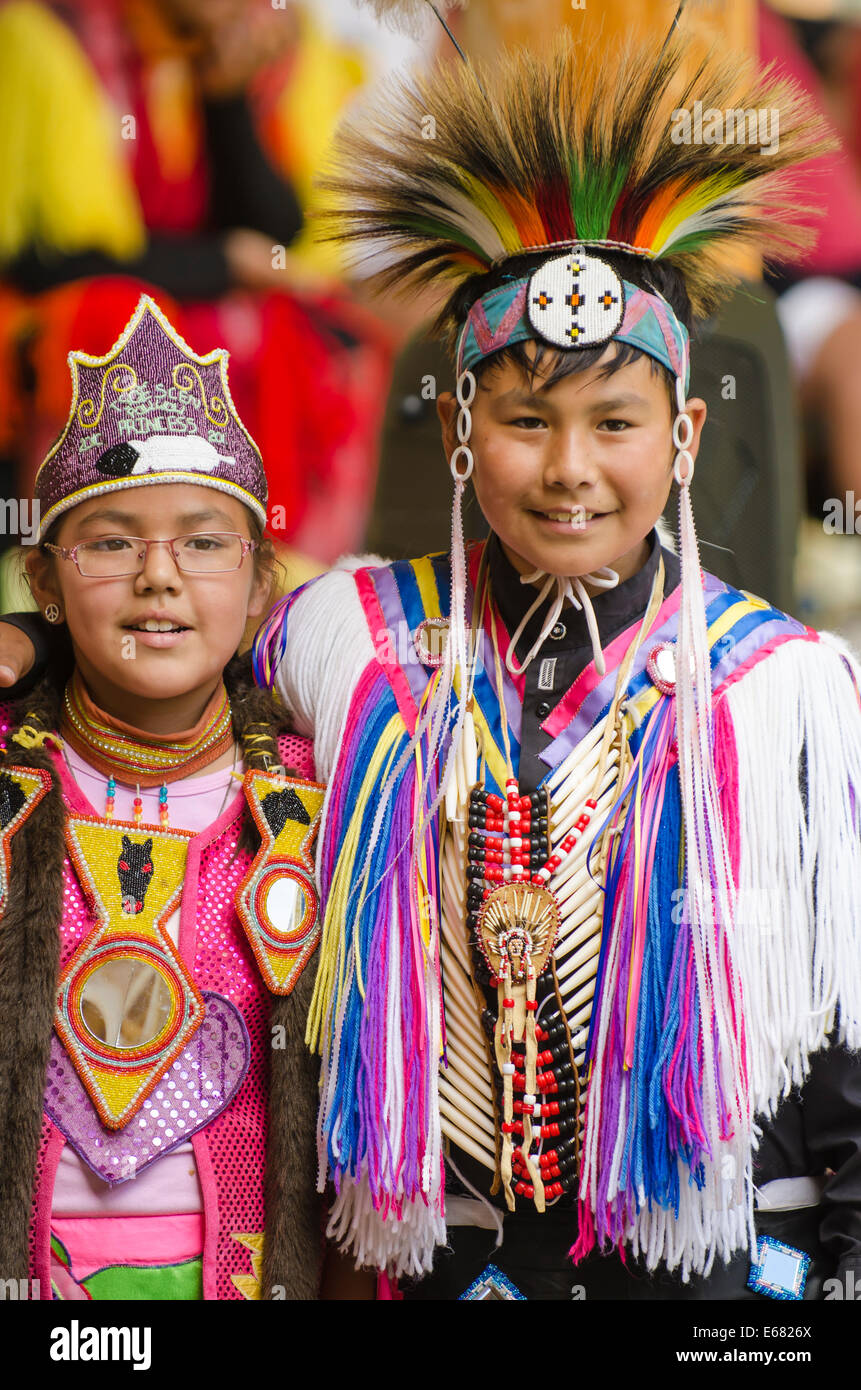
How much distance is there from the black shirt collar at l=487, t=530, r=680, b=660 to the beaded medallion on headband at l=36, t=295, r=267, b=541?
1.22 ft

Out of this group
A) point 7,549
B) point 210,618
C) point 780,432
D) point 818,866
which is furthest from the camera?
point 7,549

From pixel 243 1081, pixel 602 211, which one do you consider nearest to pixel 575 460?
pixel 602 211

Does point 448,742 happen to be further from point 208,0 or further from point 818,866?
point 208,0

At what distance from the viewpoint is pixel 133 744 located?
2.00 metres

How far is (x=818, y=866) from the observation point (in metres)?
1.85

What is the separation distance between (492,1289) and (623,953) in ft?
1.63

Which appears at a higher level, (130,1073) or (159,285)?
(159,285)

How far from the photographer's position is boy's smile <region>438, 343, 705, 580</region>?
1.83 meters

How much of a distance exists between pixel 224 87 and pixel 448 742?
1.43 meters

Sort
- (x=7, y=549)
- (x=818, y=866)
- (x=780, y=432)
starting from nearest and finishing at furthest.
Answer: (x=818, y=866), (x=780, y=432), (x=7, y=549)

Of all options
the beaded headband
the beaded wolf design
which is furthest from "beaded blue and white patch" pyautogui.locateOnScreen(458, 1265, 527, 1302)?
the beaded headband

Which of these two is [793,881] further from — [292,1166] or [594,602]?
[292,1166]

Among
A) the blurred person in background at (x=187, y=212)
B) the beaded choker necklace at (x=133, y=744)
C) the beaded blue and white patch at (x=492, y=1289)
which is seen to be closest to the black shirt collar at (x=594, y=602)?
the beaded choker necklace at (x=133, y=744)

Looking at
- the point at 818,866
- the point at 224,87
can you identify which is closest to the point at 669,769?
the point at 818,866
